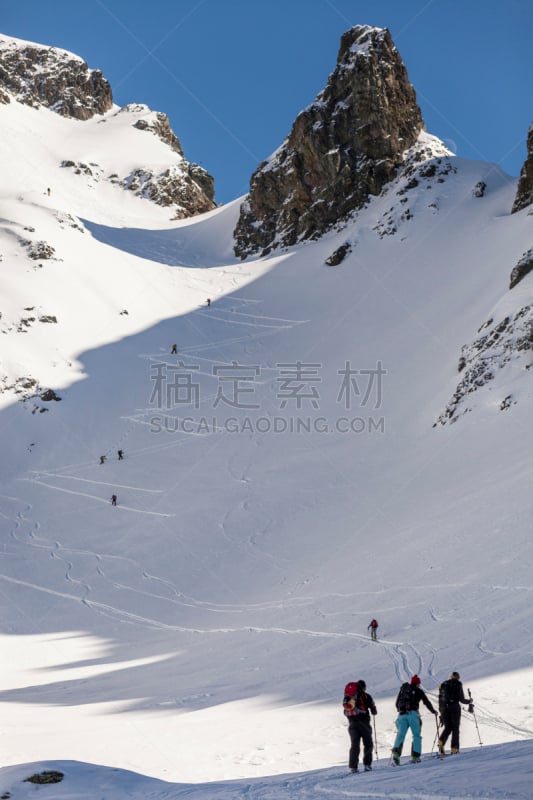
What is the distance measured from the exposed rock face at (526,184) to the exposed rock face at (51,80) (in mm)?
82556

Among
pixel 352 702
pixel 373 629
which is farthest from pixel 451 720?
pixel 373 629

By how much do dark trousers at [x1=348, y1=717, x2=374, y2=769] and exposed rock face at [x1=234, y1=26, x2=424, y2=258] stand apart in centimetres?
6426

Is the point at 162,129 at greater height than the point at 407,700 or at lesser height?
greater

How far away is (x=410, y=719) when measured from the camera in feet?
29.0

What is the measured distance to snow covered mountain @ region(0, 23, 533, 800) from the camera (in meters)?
11.6

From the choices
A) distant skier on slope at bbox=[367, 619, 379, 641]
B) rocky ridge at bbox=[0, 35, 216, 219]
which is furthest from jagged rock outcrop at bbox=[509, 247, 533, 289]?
rocky ridge at bbox=[0, 35, 216, 219]

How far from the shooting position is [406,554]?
2083cm

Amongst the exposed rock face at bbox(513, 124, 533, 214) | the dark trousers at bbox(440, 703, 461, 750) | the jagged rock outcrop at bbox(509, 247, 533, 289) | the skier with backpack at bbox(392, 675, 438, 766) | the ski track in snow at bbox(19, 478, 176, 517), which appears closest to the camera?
the skier with backpack at bbox(392, 675, 438, 766)

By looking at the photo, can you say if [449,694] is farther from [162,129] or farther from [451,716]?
[162,129]

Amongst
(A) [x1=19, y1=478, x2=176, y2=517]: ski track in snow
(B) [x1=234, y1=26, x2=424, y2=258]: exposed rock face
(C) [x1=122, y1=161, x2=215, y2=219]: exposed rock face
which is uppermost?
(C) [x1=122, y1=161, x2=215, y2=219]: exposed rock face

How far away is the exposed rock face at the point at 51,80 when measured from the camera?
4407 inches

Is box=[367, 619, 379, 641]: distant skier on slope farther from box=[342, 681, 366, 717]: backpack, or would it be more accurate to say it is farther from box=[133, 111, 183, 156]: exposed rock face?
box=[133, 111, 183, 156]: exposed rock face

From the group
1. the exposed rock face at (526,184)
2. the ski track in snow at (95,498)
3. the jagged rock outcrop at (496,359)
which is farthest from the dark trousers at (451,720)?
the exposed rock face at (526,184)

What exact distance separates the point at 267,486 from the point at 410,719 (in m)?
22.3
